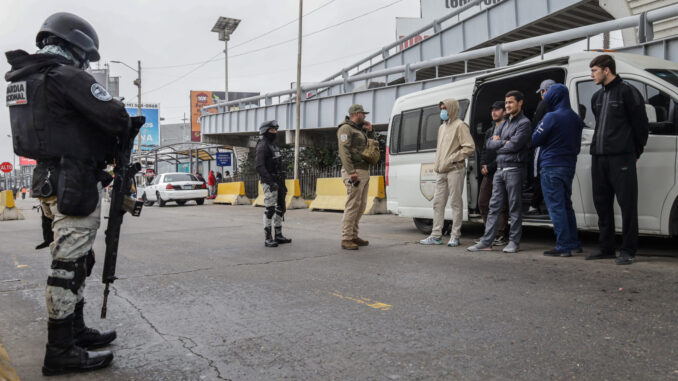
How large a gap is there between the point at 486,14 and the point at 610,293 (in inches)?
659

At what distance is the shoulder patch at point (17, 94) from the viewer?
276 cm

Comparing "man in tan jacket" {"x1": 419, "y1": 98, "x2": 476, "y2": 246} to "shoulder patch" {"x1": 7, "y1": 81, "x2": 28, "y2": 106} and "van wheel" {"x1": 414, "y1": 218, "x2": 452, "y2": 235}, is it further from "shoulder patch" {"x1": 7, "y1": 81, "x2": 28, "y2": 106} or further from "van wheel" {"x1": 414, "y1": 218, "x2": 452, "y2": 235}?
"shoulder patch" {"x1": 7, "y1": 81, "x2": 28, "y2": 106}

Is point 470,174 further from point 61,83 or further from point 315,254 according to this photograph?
point 61,83

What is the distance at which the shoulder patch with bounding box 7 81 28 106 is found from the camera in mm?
2759

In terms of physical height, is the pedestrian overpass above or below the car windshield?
above

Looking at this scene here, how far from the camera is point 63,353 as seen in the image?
276 cm

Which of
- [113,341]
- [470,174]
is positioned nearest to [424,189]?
[470,174]

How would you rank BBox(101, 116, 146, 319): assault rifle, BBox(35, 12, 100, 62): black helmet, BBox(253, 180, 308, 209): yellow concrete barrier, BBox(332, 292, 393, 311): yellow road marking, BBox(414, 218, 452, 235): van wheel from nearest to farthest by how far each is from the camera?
BBox(35, 12, 100, 62): black helmet, BBox(101, 116, 146, 319): assault rifle, BBox(332, 292, 393, 311): yellow road marking, BBox(414, 218, 452, 235): van wheel, BBox(253, 180, 308, 209): yellow concrete barrier

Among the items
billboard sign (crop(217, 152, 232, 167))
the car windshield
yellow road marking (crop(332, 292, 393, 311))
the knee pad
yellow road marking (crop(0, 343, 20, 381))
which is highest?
billboard sign (crop(217, 152, 232, 167))

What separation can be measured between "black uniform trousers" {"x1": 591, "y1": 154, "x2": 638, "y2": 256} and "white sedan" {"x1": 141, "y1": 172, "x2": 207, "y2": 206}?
19.2 m

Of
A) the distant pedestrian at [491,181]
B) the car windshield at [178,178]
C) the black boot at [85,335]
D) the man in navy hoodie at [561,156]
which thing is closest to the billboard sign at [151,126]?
the car windshield at [178,178]

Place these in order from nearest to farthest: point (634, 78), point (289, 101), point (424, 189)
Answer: point (634, 78), point (424, 189), point (289, 101)

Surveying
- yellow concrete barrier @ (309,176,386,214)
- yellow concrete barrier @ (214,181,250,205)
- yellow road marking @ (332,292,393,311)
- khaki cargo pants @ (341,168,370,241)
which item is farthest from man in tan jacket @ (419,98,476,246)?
yellow concrete barrier @ (214,181,250,205)

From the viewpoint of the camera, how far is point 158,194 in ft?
74.3
